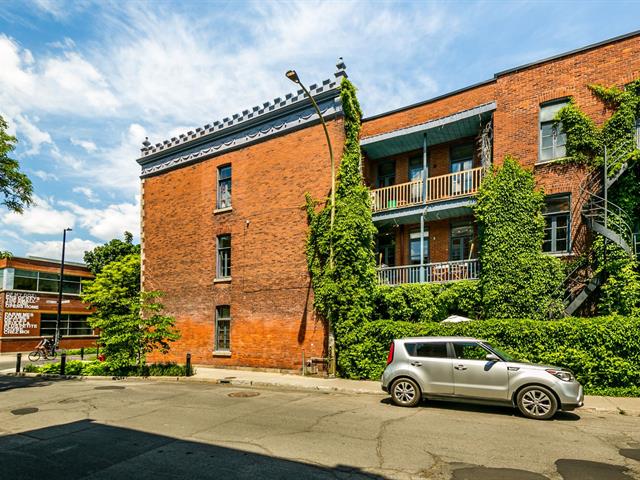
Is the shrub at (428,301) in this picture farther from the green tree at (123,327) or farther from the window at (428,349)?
the green tree at (123,327)

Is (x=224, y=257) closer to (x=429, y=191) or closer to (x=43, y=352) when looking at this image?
(x=429, y=191)

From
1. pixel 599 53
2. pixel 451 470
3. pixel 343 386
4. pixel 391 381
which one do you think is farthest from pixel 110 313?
pixel 599 53

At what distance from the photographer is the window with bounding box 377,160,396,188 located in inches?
797

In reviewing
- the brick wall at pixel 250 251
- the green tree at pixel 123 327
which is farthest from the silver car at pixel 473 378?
the green tree at pixel 123 327

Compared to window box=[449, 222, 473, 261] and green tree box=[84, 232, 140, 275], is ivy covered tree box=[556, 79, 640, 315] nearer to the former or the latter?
window box=[449, 222, 473, 261]

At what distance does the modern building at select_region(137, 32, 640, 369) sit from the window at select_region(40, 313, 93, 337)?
18.6 metres

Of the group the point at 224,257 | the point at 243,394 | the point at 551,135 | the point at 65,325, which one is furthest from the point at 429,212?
the point at 65,325

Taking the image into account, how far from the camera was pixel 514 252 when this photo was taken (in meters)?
14.8

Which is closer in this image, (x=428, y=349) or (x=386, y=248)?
(x=428, y=349)

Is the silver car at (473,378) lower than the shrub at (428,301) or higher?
lower

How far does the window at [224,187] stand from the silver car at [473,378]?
44.1 ft

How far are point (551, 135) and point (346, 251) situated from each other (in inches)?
330

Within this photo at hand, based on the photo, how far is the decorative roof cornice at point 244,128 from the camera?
18406mm

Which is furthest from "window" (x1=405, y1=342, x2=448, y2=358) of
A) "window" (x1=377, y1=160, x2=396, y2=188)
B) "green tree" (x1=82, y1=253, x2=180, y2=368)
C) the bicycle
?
the bicycle
